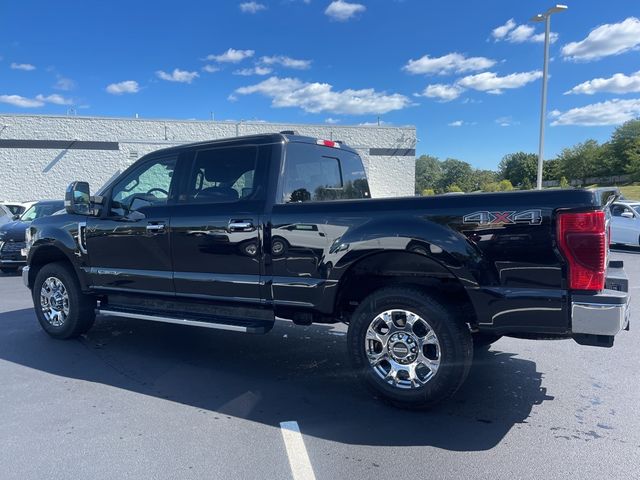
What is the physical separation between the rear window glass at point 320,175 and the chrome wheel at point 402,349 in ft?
4.55

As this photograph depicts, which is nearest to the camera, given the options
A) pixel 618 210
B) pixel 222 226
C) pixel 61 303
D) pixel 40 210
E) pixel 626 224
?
pixel 222 226

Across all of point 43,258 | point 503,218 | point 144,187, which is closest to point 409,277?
point 503,218

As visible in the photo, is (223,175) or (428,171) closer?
(223,175)

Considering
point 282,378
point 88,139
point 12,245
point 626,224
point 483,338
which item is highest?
point 88,139

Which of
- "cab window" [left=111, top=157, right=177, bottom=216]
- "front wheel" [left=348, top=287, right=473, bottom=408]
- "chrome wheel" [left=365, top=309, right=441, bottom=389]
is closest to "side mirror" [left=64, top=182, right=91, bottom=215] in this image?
"cab window" [left=111, top=157, right=177, bottom=216]

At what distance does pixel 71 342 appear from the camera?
5.64m

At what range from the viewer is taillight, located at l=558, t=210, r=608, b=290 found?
3.04 m

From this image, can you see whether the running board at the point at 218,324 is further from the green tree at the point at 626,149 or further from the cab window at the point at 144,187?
the green tree at the point at 626,149

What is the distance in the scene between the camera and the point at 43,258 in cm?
601

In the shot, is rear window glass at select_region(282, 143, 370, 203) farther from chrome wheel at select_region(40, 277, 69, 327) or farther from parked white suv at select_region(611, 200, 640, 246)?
parked white suv at select_region(611, 200, 640, 246)

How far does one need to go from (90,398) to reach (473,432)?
2.98 m

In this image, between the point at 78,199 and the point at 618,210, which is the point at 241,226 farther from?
the point at 618,210

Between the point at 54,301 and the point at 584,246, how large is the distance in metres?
5.48

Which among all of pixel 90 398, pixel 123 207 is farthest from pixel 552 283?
pixel 123 207
